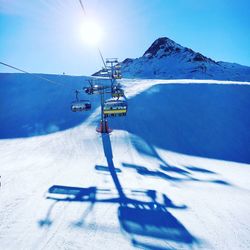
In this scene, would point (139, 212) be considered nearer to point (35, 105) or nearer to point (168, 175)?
point (168, 175)

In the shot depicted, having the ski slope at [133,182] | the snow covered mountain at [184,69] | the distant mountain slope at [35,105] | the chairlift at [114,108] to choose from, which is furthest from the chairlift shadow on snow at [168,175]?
the snow covered mountain at [184,69]

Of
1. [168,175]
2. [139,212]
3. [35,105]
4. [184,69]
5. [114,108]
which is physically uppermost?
[114,108]

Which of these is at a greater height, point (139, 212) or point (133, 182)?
point (139, 212)

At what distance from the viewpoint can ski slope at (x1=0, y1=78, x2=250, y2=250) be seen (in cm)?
838

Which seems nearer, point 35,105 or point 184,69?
point 35,105

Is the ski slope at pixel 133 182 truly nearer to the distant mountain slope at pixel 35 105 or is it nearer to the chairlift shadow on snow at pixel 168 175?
the chairlift shadow on snow at pixel 168 175

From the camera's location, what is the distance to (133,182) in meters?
13.9

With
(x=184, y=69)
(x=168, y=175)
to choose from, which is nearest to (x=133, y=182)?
(x=168, y=175)

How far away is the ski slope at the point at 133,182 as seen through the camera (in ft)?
27.5

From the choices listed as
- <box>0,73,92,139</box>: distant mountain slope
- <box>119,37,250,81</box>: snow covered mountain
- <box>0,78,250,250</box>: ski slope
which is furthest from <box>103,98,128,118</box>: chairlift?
<box>119,37,250,81</box>: snow covered mountain

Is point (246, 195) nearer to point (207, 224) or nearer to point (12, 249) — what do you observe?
point (207, 224)

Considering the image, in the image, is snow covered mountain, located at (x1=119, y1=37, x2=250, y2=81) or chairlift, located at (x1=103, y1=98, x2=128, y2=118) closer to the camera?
chairlift, located at (x1=103, y1=98, x2=128, y2=118)

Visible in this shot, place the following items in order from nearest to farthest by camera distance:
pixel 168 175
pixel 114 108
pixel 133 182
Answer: pixel 133 182
pixel 168 175
pixel 114 108

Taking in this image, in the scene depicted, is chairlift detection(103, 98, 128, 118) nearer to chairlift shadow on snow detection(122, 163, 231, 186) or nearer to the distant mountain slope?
chairlift shadow on snow detection(122, 163, 231, 186)
